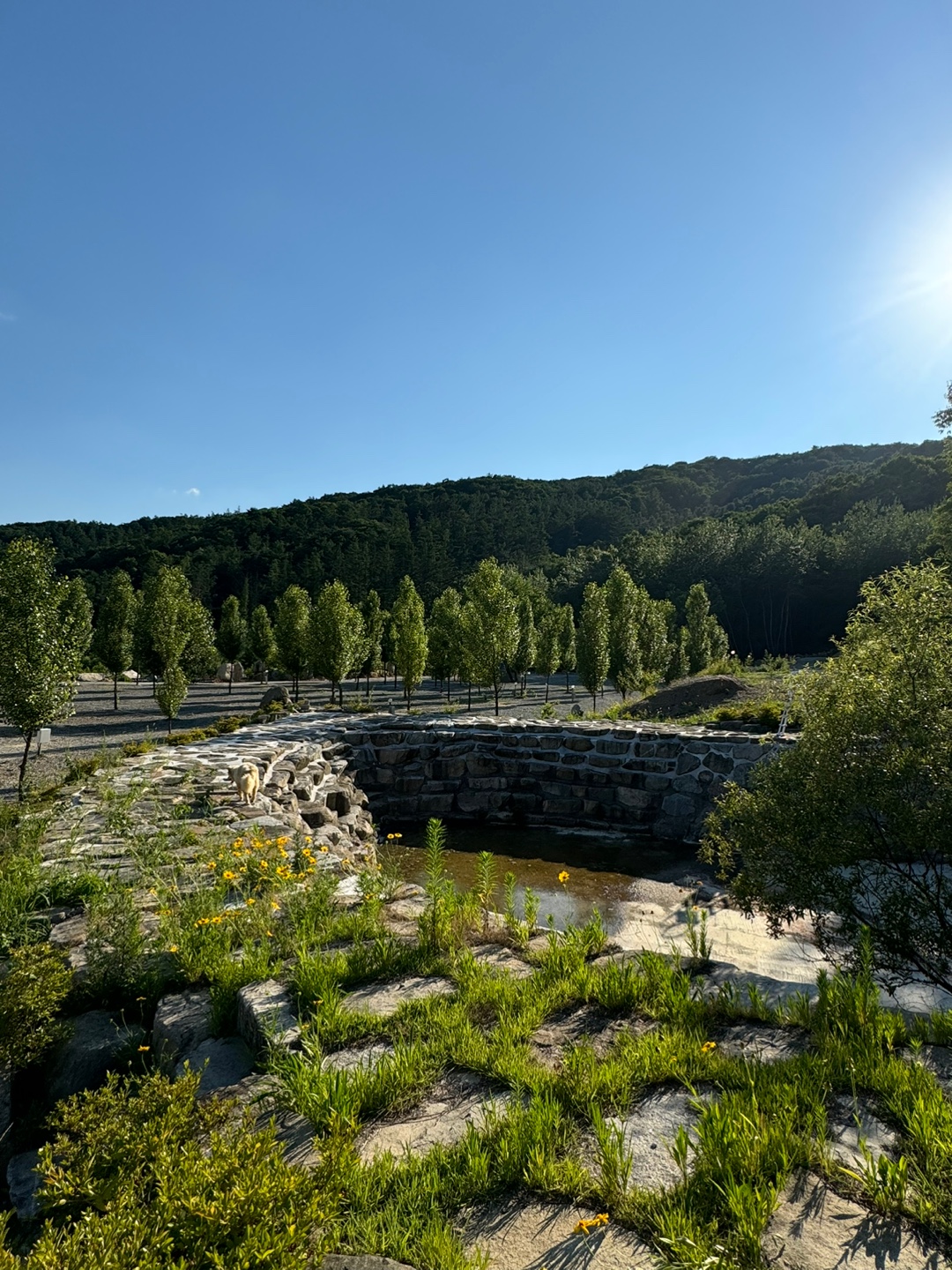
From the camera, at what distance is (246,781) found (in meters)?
7.21

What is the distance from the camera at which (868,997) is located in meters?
2.86

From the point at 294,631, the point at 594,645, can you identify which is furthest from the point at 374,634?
the point at 594,645

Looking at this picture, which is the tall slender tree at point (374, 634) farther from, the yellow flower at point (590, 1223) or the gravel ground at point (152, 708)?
the yellow flower at point (590, 1223)

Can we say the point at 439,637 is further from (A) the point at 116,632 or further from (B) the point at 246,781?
(B) the point at 246,781

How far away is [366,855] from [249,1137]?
5.94 meters

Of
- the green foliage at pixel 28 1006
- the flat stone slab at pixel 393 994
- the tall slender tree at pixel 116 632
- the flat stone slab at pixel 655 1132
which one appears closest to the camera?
the flat stone slab at pixel 655 1132

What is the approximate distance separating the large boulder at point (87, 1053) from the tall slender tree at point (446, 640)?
24.9 meters

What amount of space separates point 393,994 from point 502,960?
711mm

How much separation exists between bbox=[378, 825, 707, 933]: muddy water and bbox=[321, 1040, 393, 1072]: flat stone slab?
3996mm

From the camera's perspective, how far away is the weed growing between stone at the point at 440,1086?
169 cm

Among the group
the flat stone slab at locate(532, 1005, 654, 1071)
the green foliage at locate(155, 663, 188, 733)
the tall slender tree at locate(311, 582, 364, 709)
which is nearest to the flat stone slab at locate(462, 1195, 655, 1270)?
the flat stone slab at locate(532, 1005, 654, 1071)

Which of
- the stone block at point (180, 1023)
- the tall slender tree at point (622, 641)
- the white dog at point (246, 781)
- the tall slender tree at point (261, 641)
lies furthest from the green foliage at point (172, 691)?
the tall slender tree at point (261, 641)

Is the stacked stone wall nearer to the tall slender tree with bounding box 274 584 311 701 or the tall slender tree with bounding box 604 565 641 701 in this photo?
the tall slender tree with bounding box 604 565 641 701

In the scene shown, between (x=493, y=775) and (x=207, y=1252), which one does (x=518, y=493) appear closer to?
(x=493, y=775)
